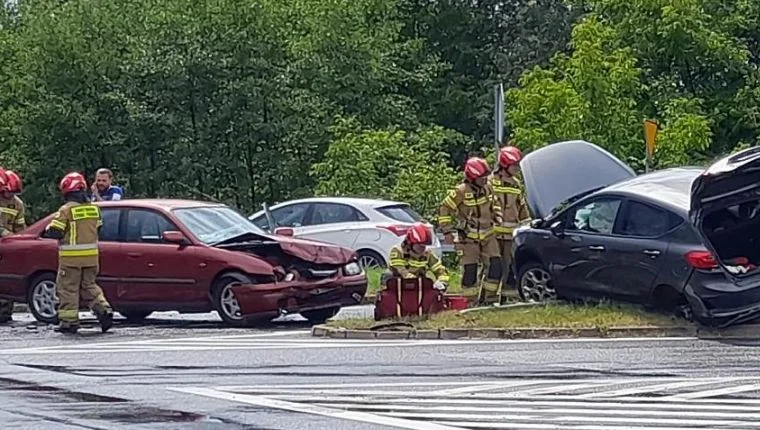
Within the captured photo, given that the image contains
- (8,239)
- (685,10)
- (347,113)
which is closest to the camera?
(8,239)

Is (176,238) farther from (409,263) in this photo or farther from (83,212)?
(409,263)

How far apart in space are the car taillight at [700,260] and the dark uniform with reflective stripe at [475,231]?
2976 millimetres

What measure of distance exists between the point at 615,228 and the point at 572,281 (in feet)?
2.58

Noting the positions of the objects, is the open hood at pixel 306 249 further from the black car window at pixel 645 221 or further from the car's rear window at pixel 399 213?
the car's rear window at pixel 399 213

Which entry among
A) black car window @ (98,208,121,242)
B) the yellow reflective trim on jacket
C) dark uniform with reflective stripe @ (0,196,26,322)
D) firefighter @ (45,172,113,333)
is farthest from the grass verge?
dark uniform with reflective stripe @ (0,196,26,322)

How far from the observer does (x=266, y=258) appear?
1738 centimetres

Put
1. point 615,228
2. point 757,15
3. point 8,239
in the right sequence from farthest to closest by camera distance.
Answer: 1. point 757,15
2. point 8,239
3. point 615,228

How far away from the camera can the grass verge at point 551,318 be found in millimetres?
15320

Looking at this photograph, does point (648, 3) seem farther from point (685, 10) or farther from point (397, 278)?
point (397, 278)

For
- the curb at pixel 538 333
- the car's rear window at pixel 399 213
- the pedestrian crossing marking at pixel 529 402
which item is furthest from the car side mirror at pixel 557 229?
the car's rear window at pixel 399 213

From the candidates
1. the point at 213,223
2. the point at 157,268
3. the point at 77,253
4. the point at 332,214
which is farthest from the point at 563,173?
the point at 332,214

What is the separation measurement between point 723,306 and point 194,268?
5965 millimetres

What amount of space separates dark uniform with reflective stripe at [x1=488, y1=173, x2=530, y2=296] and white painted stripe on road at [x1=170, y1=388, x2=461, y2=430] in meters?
6.43

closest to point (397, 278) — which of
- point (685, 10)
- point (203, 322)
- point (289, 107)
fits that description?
point (203, 322)
